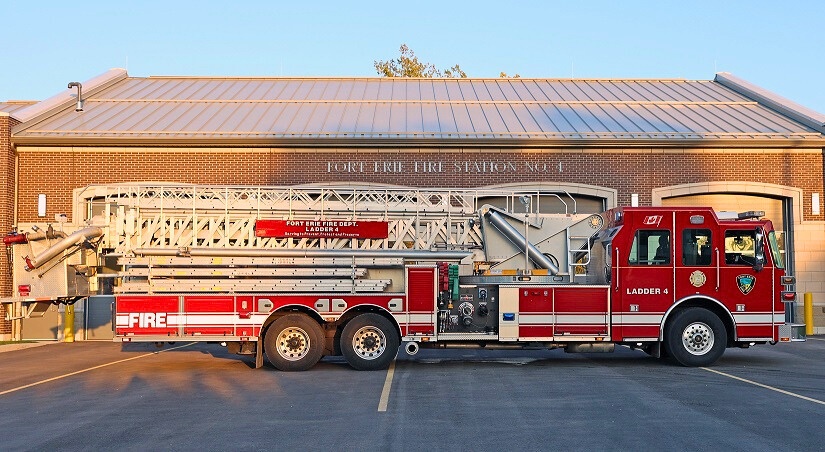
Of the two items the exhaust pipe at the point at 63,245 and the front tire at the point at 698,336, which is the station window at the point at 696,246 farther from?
the exhaust pipe at the point at 63,245

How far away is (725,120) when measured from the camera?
26469 mm

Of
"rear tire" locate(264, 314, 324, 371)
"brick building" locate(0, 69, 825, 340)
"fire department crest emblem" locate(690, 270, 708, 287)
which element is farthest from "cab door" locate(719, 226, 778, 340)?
"brick building" locate(0, 69, 825, 340)

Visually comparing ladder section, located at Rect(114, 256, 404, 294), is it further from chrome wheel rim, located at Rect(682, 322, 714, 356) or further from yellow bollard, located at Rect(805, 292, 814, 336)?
yellow bollard, located at Rect(805, 292, 814, 336)

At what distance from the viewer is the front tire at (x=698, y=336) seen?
15.4 meters

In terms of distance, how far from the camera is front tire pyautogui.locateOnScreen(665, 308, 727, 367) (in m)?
15.4

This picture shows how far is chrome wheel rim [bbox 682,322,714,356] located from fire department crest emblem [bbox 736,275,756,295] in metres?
0.95

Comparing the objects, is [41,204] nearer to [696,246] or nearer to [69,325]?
[69,325]

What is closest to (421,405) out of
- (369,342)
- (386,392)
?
(386,392)

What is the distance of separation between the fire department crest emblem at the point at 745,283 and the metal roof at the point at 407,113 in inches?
381

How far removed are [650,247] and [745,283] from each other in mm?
1845

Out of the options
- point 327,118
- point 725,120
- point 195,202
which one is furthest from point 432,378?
point 725,120

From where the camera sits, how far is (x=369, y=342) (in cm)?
1502

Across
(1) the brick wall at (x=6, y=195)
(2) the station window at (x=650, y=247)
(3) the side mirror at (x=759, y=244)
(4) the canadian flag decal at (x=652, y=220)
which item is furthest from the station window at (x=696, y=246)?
(1) the brick wall at (x=6, y=195)

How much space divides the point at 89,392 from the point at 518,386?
6.49 m
